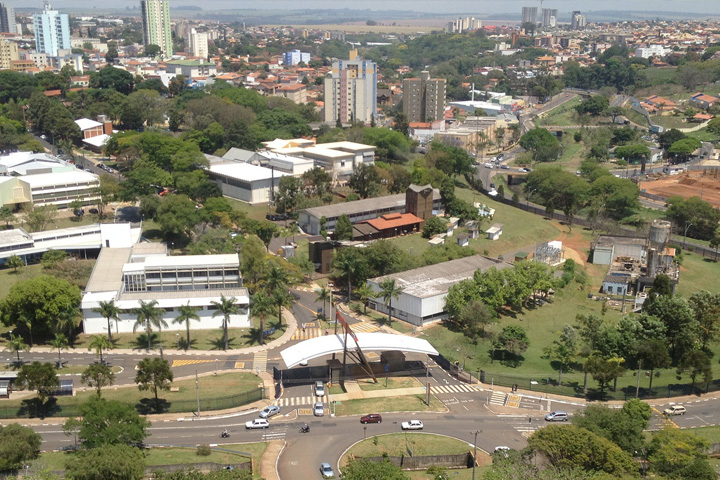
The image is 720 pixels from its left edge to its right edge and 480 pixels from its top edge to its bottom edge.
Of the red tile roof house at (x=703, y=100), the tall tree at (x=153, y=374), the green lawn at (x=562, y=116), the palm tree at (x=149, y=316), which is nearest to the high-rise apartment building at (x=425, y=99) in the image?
the green lawn at (x=562, y=116)

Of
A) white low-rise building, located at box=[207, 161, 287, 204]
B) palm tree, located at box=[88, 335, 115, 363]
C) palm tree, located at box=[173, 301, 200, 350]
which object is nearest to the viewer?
palm tree, located at box=[88, 335, 115, 363]

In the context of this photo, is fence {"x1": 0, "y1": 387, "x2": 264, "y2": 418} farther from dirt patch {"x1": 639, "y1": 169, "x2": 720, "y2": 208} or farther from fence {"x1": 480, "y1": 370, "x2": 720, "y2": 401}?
dirt patch {"x1": 639, "y1": 169, "x2": 720, "y2": 208}

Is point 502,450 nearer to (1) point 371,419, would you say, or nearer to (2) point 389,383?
(1) point 371,419

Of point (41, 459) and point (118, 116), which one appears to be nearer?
point (41, 459)

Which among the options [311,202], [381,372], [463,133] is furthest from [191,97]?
[381,372]

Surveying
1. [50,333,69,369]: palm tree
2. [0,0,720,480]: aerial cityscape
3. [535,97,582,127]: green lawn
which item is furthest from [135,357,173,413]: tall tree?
[535,97,582,127]: green lawn

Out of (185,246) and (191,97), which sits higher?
(191,97)

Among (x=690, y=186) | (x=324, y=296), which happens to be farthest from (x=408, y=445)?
(x=690, y=186)

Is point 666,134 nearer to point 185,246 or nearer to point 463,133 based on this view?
point 463,133
